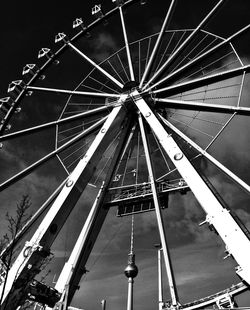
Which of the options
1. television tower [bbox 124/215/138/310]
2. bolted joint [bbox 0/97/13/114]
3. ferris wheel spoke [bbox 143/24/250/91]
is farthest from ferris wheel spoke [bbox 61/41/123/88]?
television tower [bbox 124/215/138/310]

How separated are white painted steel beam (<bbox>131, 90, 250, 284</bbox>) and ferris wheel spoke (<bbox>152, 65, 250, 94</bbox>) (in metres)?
3.88

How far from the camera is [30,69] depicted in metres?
24.0

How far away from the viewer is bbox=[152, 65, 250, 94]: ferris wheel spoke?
1523 cm

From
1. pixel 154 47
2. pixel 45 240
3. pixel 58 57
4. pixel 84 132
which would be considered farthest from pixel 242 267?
pixel 58 57

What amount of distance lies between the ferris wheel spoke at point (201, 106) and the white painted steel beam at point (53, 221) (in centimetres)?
251

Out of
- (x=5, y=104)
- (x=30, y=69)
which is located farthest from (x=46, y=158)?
(x=30, y=69)

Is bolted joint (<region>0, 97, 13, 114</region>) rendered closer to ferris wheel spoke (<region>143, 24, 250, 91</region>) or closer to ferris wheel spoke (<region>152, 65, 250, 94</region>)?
ferris wheel spoke (<region>143, 24, 250, 91</region>)

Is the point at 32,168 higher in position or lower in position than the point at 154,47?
lower

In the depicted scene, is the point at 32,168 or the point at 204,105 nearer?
the point at 204,105

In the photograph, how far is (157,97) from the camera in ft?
58.7

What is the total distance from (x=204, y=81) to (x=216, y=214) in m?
7.79

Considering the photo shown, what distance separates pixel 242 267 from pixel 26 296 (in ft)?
23.0

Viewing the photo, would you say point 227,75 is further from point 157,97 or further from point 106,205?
point 106,205

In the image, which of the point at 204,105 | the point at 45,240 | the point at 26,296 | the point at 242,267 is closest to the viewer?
the point at 242,267
